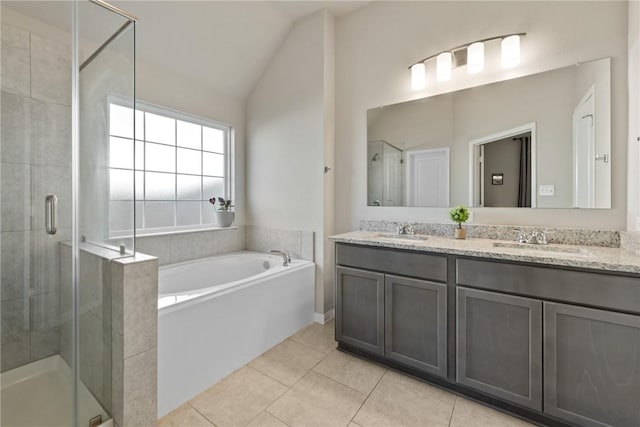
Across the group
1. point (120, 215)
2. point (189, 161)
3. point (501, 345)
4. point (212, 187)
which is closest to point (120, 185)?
point (120, 215)

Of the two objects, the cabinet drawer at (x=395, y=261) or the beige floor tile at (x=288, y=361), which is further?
the beige floor tile at (x=288, y=361)

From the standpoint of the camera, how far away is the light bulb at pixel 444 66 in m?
2.11

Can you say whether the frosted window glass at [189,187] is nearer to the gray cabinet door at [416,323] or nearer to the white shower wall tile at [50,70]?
the white shower wall tile at [50,70]

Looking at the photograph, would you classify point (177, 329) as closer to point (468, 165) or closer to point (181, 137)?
point (181, 137)

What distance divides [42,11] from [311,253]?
2.62 metres

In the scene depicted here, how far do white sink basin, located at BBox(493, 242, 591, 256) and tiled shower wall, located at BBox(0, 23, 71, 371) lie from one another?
272 cm

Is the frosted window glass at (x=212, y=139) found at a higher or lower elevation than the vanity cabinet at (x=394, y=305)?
higher

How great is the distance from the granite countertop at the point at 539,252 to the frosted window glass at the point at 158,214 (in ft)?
5.81

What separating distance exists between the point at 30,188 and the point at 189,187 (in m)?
1.29

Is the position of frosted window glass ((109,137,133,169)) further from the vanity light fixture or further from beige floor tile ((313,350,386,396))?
the vanity light fixture

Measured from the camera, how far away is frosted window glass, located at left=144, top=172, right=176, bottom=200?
262cm

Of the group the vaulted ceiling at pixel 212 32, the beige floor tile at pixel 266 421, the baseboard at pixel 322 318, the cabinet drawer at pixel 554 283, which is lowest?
the beige floor tile at pixel 266 421

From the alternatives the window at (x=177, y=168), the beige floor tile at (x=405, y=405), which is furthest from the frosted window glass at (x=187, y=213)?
the beige floor tile at (x=405, y=405)

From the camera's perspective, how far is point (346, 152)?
2.73 metres
